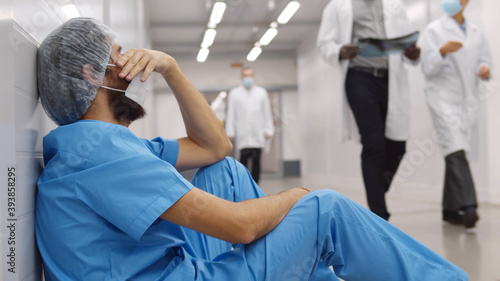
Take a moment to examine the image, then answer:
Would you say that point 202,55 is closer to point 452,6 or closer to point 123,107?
point 452,6

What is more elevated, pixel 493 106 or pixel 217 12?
pixel 217 12

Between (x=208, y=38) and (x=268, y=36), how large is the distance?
1061 mm

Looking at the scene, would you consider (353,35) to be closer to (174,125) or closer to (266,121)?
(266,121)

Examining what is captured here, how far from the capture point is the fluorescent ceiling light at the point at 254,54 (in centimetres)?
821

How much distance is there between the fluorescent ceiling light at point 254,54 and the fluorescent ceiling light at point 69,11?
7.03 meters

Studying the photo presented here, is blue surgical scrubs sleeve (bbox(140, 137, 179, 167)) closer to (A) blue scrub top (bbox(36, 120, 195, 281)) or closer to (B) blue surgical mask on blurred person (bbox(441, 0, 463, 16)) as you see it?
(A) blue scrub top (bbox(36, 120, 195, 281))

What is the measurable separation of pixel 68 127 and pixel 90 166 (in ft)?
0.35

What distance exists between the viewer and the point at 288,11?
6219mm

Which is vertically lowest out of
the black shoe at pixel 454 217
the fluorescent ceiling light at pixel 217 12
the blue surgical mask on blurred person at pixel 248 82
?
the black shoe at pixel 454 217

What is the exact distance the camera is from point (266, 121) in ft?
15.2

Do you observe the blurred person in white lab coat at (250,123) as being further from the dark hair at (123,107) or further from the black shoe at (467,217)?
the dark hair at (123,107)

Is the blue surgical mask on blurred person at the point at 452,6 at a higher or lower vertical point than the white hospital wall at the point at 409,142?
higher

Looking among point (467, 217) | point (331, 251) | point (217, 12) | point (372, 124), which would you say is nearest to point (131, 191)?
point (331, 251)

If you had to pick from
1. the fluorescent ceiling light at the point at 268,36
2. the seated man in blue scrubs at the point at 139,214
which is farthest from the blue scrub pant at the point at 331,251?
the fluorescent ceiling light at the point at 268,36
